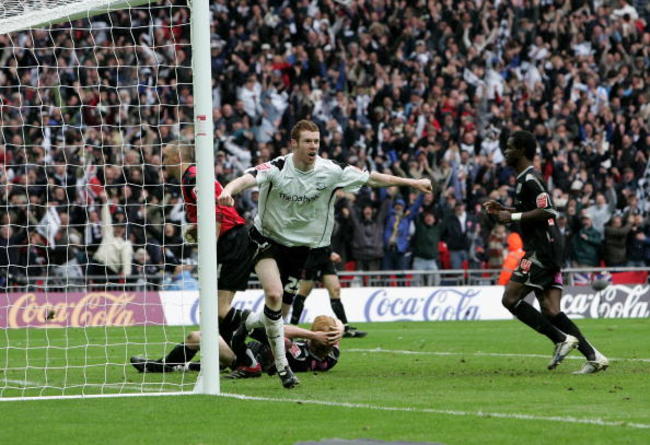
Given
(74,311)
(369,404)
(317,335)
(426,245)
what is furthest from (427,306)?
(369,404)

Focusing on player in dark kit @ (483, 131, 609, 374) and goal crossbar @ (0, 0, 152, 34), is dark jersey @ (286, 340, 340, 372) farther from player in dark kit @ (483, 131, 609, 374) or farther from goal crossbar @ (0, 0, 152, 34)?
goal crossbar @ (0, 0, 152, 34)

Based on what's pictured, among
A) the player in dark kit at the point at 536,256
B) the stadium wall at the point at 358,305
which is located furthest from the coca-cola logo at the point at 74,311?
the player in dark kit at the point at 536,256

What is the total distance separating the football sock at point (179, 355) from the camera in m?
12.1

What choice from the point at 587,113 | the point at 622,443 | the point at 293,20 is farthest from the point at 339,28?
the point at 622,443

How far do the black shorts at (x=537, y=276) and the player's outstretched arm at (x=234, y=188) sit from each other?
3150 mm

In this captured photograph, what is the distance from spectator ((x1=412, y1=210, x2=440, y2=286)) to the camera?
2531cm

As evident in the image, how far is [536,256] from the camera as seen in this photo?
484 inches

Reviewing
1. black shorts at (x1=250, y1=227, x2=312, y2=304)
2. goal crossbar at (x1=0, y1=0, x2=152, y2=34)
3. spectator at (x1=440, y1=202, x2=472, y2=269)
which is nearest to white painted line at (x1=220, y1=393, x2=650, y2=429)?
black shorts at (x1=250, y1=227, x2=312, y2=304)

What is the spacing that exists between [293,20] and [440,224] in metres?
6.81

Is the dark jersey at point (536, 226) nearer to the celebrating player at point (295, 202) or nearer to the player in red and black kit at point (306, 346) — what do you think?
the celebrating player at point (295, 202)

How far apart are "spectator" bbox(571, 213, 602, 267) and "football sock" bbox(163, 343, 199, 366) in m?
16.0

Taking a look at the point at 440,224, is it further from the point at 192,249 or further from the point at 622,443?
the point at 622,443

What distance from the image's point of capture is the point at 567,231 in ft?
89.0

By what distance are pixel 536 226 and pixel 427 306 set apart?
42.9 ft
